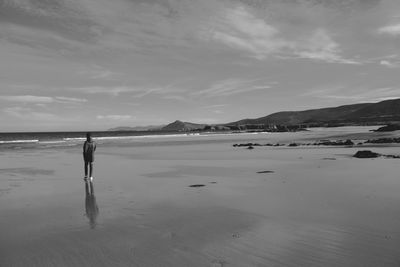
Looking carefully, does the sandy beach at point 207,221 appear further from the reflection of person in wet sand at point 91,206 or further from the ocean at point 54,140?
the ocean at point 54,140

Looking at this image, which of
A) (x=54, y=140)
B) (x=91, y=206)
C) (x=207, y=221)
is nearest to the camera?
(x=207, y=221)

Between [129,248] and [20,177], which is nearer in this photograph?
[129,248]

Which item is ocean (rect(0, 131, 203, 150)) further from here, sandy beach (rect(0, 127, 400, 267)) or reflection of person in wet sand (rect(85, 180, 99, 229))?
sandy beach (rect(0, 127, 400, 267))

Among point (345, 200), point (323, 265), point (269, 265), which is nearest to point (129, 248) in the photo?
point (269, 265)

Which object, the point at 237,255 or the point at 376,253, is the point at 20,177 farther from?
the point at 376,253

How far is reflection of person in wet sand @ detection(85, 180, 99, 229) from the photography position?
784cm

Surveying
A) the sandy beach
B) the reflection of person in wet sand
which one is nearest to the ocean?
the reflection of person in wet sand

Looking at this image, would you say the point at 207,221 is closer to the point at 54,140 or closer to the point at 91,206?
the point at 91,206

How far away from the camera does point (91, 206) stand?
30.4 feet

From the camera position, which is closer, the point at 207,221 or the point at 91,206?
the point at 207,221

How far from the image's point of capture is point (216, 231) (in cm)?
677

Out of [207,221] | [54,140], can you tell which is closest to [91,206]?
[207,221]

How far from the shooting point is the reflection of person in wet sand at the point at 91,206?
309 inches

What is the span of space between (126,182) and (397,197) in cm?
884
